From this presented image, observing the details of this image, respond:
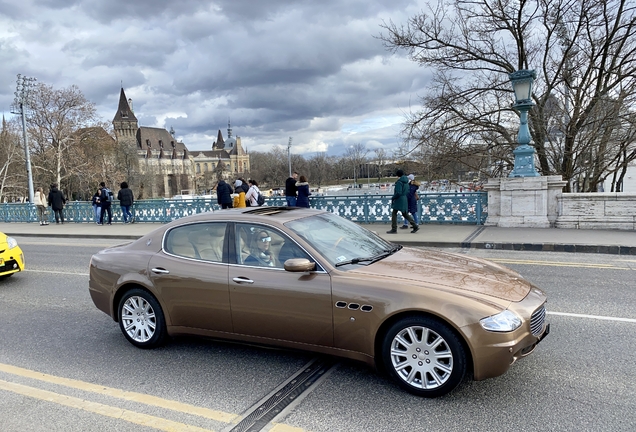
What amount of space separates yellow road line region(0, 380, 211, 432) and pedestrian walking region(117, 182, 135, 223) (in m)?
16.6

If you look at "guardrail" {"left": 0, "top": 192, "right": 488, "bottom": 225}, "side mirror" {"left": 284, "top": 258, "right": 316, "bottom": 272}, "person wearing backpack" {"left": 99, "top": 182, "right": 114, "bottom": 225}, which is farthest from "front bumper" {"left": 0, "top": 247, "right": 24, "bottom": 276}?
"person wearing backpack" {"left": 99, "top": 182, "right": 114, "bottom": 225}

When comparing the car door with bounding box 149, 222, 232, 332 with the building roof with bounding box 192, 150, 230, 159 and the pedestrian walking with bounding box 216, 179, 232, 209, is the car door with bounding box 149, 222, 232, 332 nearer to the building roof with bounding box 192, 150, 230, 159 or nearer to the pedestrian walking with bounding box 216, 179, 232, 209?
the pedestrian walking with bounding box 216, 179, 232, 209

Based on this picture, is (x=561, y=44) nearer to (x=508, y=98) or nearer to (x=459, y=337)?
(x=508, y=98)

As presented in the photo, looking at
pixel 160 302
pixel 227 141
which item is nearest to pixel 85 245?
pixel 160 302

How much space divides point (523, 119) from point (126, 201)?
54.4 feet

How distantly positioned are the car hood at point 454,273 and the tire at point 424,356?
1.18ft

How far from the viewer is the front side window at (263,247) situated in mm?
4086

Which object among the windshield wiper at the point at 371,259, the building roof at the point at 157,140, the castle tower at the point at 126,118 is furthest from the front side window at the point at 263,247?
the building roof at the point at 157,140

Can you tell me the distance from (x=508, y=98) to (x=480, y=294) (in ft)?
59.7

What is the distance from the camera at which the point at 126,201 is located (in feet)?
66.2

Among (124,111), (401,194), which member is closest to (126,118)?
(124,111)

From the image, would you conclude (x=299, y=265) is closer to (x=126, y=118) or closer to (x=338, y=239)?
(x=338, y=239)

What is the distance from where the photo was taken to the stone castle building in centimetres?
12569

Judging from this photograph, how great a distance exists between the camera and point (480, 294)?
11.2ft
